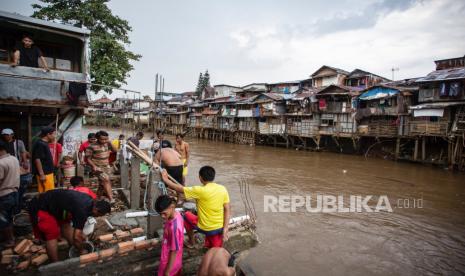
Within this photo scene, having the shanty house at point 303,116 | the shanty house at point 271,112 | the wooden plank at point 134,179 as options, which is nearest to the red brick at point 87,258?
the wooden plank at point 134,179

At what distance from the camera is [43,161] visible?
5.38 metres

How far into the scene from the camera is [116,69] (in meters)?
15.7

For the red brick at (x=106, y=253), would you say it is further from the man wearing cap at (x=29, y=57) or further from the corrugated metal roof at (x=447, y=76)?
the corrugated metal roof at (x=447, y=76)

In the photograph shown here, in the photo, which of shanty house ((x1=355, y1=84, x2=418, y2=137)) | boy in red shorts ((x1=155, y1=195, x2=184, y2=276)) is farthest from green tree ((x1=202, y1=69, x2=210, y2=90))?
boy in red shorts ((x1=155, y1=195, x2=184, y2=276))

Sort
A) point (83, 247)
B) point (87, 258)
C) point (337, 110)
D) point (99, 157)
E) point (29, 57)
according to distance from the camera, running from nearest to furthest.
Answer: point (87, 258) → point (83, 247) → point (99, 157) → point (29, 57) → point (337, 110)

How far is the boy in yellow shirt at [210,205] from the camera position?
12.5 ft

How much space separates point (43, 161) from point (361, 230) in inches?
334

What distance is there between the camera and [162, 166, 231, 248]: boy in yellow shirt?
3.80 m

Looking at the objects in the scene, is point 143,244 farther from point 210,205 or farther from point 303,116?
point 303,116

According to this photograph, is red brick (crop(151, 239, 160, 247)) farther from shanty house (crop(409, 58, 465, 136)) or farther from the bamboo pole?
shanty house (crop(409, 58, 465, 136))

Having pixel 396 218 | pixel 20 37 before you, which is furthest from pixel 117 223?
pixel 396 218

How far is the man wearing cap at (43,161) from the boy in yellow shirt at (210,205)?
3.16 meters

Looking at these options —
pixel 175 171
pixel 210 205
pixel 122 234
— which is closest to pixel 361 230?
pixel 175 171

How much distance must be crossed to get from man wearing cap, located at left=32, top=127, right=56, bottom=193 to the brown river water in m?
4.55
